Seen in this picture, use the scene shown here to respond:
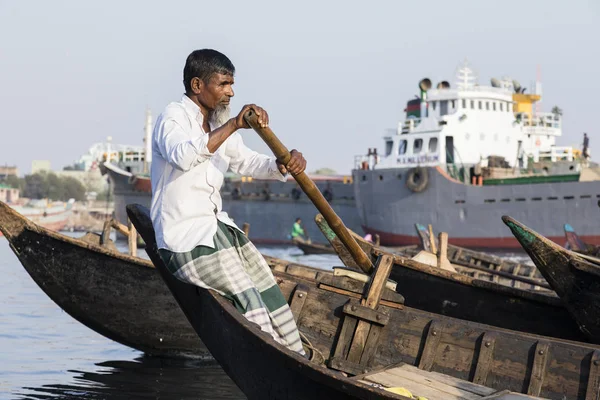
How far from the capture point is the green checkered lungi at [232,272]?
500 centimetres

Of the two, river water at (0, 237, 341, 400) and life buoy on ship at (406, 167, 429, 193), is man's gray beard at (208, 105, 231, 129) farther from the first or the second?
life buoy on ship at (406, 167, 429, 193)

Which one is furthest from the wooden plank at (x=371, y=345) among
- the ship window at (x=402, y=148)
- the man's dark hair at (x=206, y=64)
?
the ship window at (x=402, y=148)

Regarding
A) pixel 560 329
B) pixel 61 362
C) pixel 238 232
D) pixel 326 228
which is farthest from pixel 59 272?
pixel 560 329

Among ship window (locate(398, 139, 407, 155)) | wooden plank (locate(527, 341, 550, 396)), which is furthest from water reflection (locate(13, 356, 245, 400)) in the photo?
ship window (locate(398, 139, 407, 155))

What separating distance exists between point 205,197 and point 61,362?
5536 mm

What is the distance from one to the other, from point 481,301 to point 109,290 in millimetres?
3668

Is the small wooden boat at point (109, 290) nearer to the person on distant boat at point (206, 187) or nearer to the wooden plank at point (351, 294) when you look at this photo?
the wooden plank at point (351, 294)

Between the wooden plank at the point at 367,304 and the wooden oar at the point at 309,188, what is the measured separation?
0.13 meters

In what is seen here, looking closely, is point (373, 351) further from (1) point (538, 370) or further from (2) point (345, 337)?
(1) point (538, 370)

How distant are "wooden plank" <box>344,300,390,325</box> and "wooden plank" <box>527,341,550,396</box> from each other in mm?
1054

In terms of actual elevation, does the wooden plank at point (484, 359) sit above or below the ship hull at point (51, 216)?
above

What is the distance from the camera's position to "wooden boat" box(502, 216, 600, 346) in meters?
5.96

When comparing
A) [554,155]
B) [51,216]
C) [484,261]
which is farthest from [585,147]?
[51,216]

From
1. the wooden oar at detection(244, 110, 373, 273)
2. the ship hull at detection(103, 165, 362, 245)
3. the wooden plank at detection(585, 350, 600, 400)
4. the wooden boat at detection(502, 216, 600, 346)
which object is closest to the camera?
the wooden oar at detection(244, 110, 373, 273)
